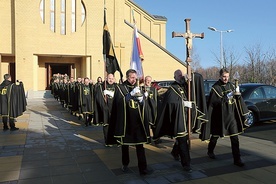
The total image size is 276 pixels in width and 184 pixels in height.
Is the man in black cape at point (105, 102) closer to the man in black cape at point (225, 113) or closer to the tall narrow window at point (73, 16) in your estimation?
the man in black cape at point (225, 113)

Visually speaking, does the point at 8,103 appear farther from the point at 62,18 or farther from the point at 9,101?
the point at 62,18

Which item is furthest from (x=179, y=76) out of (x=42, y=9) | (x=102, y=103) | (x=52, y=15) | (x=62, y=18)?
(x=42, y=9)

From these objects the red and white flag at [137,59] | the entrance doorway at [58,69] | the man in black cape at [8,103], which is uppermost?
the entrance doorway at [58,69]

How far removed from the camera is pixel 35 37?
26.3 m

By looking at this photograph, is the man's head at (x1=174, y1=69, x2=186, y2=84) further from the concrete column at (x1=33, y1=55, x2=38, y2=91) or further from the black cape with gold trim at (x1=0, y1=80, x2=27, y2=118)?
the concrete column at (x1=33, y1=55, x2=38, y2=91)

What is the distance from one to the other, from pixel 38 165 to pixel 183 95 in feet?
10.8

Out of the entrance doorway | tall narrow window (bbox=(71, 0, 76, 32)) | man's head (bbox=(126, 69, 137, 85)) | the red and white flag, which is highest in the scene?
tall narrow window (bbox=(71, 0, 76, 32))

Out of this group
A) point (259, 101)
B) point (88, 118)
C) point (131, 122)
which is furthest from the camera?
point (88, 118)

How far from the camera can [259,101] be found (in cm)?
1024

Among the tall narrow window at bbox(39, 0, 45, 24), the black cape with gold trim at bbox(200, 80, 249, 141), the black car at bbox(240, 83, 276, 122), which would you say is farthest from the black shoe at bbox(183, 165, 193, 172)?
the tall narrow window at bbox(39, 0, 45, 24)

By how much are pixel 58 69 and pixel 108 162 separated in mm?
28361

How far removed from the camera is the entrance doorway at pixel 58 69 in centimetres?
2992

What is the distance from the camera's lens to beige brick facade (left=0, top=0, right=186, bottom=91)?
84.9 feet

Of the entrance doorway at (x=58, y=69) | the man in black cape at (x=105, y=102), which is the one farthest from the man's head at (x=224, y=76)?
the entrance doorway at (x=58, y=69)
